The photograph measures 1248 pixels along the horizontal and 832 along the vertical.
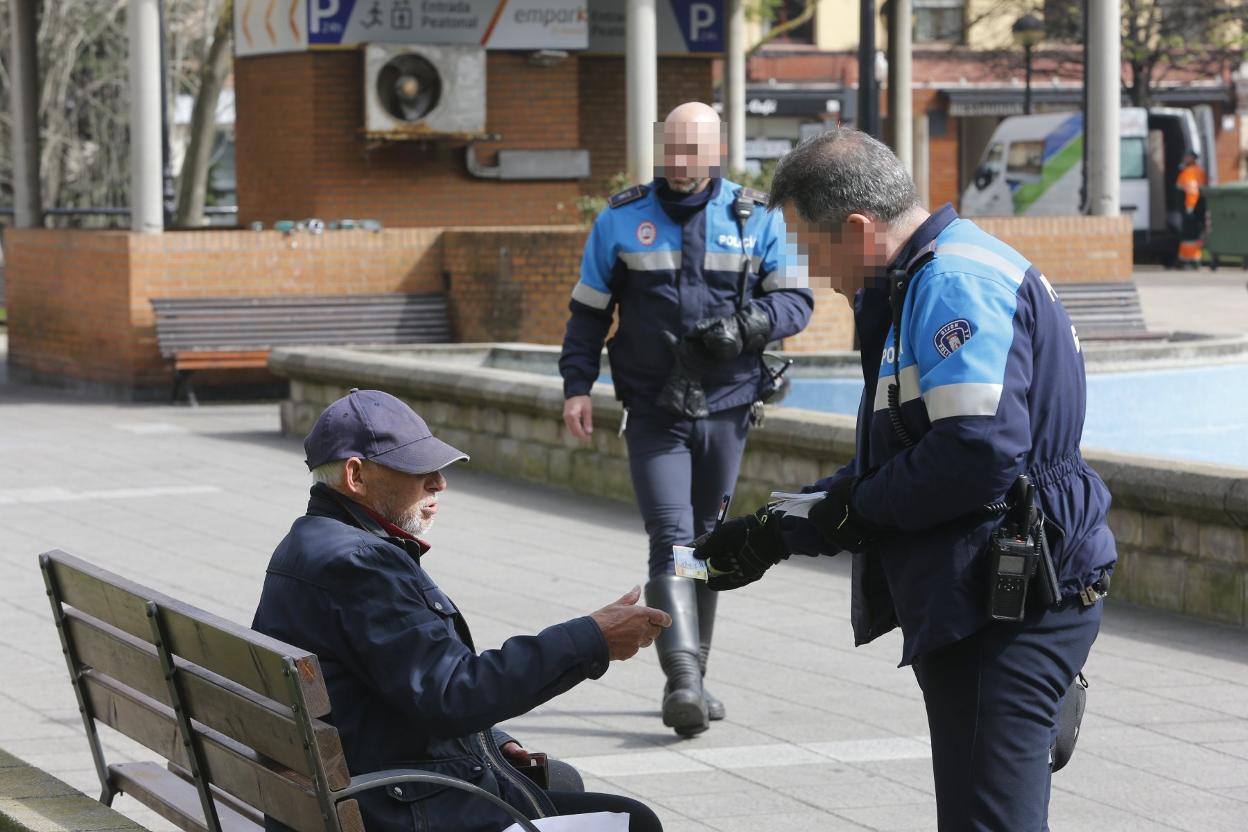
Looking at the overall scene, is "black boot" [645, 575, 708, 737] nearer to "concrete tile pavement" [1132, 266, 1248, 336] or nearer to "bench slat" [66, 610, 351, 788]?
"bench slat" [66, 610, 351, 788]

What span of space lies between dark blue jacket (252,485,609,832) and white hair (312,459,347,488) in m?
0.02

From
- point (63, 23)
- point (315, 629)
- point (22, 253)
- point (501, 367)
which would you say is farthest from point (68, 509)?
point (63, 23)

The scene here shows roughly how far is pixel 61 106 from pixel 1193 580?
90.5ft

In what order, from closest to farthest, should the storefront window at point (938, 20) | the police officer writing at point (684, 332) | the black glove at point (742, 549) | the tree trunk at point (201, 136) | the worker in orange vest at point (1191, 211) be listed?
the black glove at point (742, 549)
the police officer writing at point (684, 332)
the tree trunk at point (201, 136)
the worker in orange vest at point (1191, 211)
the storefront window at point (938, 20)

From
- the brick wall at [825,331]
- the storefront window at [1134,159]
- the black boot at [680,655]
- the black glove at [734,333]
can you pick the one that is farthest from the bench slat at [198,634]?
the storefront window at [1134,159]

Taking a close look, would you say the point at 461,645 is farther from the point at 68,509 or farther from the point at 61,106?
the point at 61,106

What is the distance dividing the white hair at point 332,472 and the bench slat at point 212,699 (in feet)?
1.31

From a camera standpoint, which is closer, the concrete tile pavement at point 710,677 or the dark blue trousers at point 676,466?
the concrete tile pavement at point 710,677

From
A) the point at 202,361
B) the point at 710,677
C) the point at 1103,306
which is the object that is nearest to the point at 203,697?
the point at 710,677

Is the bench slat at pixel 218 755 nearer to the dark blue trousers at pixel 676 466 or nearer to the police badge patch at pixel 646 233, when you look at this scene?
the dark blue trousers at pixel 676 466

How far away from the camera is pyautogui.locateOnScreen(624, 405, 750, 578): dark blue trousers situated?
634cm

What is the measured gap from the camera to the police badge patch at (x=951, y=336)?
11.1 feet

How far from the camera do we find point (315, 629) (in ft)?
11.7

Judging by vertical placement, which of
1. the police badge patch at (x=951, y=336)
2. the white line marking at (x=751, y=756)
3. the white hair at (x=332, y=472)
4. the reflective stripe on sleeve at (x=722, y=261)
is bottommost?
the white line marking at (x=751, y=756)
